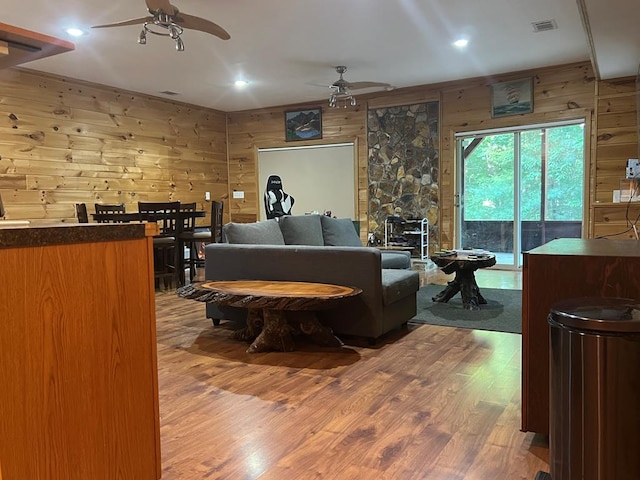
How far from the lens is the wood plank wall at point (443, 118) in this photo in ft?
20.5

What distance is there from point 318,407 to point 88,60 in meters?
5.17

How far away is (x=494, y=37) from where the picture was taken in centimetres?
509

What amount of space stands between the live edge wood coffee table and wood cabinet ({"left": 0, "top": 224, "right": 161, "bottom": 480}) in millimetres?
1502

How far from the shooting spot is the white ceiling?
→ 13.7ft

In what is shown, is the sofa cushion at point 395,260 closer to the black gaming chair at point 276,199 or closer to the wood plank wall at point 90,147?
the black gaming chair at point 276,199

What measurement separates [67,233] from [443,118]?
21.8 ft

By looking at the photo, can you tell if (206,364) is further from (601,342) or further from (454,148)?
(454,148)

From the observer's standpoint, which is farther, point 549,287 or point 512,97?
point 512,97

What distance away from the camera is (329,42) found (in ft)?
16.9

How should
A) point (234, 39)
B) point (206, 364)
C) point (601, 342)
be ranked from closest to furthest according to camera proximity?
point (601, 342) < point (206, 364) < point (234, 39)

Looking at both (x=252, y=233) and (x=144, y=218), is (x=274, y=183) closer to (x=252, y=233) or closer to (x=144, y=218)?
(x=144, y=218)

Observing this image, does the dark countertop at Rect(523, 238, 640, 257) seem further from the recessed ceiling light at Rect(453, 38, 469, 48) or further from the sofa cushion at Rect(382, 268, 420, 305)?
the recessed ceiling light at Rect(453, 38, 469, 48)

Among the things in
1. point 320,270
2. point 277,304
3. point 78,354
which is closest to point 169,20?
point 320,270

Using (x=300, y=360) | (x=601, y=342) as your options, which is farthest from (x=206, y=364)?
(x=601, y=342)
